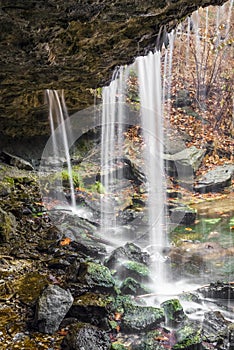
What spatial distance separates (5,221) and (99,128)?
4.27 metres

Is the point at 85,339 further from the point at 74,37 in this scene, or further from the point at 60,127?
the point at 60,127

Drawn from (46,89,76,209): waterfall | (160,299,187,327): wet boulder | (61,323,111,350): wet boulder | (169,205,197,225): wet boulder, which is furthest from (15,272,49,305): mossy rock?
(169,205,197,225): wet boulder

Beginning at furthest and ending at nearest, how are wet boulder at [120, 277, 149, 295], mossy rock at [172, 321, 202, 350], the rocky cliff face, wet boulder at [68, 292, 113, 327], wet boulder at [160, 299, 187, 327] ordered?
wet boulder at [120, 277, 149, 295] < wet boulder at [160, 299, 187, 327] < wet boulder at [68, 292, 113, 327] < mossy rock at [172, 321, 202, 350] < the rocky cliff face

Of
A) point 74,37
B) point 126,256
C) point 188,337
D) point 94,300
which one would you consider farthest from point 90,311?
point 74,37

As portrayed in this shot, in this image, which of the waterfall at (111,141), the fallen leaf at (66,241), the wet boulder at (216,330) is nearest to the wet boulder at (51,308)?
the wet boulder at (216,330)

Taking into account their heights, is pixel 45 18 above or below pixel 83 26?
below

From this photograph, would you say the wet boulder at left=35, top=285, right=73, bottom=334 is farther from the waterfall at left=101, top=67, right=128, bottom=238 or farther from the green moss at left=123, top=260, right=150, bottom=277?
the waterfall at left=101, top=67, right=128, bottom=238

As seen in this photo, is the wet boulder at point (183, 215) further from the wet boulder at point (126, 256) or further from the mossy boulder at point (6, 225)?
the mossy boulder at point (6, 225)

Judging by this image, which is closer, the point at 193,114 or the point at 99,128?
the point at 99,128

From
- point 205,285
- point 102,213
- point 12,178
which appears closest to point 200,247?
point 205,285

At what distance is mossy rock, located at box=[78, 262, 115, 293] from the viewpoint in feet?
12.4

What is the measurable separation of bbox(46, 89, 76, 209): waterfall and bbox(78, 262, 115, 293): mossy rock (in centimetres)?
301

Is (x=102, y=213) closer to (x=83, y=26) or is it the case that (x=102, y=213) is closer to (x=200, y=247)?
(x=200, y=247)

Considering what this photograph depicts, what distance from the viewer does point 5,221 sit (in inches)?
193
